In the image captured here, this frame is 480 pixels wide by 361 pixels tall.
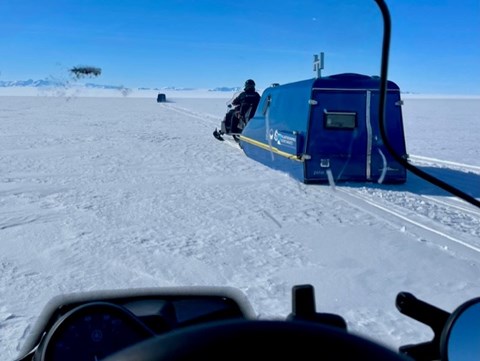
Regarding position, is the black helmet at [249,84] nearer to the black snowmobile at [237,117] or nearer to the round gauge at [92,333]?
the black snowmobile at [237,117]

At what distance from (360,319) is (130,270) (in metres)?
1.71

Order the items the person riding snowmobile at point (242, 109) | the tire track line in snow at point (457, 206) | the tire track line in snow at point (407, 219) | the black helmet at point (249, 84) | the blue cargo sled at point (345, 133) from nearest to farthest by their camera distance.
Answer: the tire track line in snow at point (407, 219)
the tire track line in snow at point (457, 206)
the blue cargo sled at point (345, 133)
the black helmet at point (249, 84)
the person riding snowmobile at point (242, 109)

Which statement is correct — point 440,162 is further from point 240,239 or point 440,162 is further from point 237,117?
point 240,239

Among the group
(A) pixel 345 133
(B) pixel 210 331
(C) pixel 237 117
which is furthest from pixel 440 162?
(B) pixel 210 331

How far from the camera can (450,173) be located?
797 centimetres

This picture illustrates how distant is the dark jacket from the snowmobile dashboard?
33.6ft

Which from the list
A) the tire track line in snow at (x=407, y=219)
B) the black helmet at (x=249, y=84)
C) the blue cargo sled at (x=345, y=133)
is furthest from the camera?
the black helmet at (x=249, y=84)

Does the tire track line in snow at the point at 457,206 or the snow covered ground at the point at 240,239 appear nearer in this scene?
the snow covered ground at the point at 240,239

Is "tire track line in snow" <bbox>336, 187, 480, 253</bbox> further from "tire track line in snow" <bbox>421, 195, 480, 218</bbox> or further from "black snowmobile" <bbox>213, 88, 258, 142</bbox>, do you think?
"black snowmobile" <bbox>213, 88, 258, 142</bbox>

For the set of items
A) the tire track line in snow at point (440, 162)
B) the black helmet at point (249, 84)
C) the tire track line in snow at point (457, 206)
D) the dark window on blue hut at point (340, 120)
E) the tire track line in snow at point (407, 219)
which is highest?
the black helmet at point (249, 84)

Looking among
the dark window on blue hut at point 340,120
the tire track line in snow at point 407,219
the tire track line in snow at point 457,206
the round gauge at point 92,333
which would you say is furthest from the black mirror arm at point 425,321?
the dark window on blue hut at point 340,120

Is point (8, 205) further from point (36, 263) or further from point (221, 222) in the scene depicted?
point (221, 222)

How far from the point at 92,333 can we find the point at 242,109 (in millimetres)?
10760

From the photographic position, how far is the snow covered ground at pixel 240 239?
318cm
